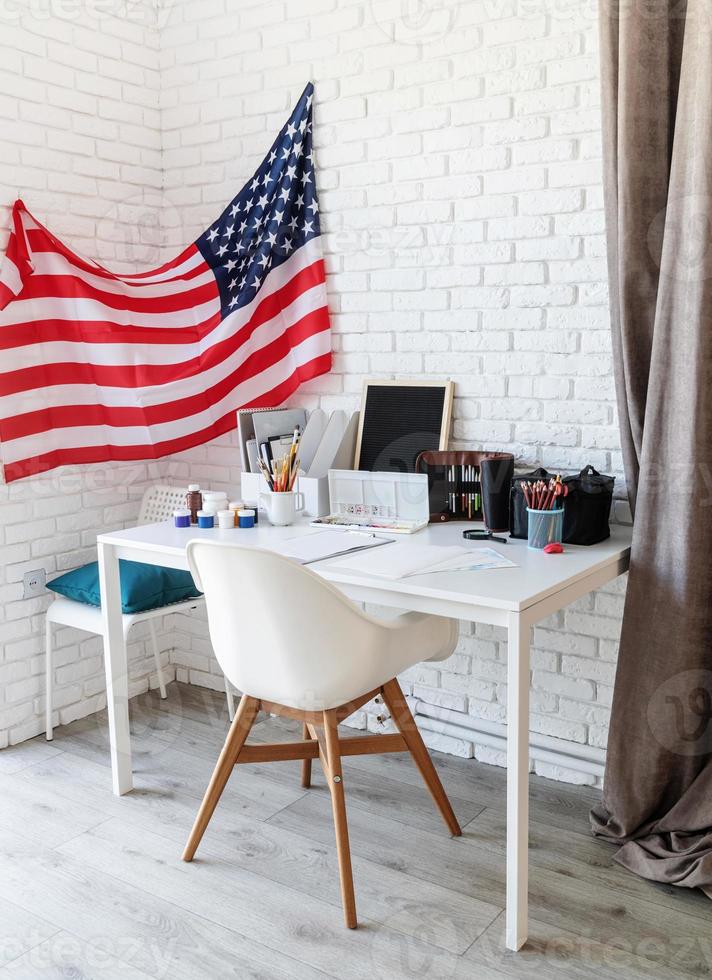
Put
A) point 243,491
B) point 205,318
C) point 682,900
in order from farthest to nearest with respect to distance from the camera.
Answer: point 205,318, point 243,491, point 682,900

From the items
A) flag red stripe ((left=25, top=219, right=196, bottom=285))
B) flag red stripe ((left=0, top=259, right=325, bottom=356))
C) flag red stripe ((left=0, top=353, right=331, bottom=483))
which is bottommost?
flag red stripe ((left=0, top=353, right=331, bottom=483))

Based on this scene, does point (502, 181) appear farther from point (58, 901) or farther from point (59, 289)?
point (58, 901)

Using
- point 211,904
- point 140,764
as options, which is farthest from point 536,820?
point 140,764

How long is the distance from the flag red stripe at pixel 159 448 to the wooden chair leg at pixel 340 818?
118 centimetres

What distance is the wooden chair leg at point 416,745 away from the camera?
2.14 m

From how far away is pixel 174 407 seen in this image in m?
2.83

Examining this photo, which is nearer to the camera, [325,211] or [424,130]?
[424,130]

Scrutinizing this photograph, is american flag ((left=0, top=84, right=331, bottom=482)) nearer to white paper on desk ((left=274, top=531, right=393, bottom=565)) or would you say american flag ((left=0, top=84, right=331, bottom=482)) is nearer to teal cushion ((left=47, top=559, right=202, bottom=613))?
teal cushion ((left=47, top=559, right=202, bottom=613))

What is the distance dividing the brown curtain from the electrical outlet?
1.75 metres

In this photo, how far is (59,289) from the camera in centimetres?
265

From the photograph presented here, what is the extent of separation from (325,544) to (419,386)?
654mm

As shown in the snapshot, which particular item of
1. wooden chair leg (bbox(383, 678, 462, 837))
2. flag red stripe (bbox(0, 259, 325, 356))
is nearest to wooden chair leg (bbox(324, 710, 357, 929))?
wooden chair leg (bbox(383, 678, 462, 837))

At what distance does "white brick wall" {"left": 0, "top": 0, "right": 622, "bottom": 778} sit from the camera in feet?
7.59

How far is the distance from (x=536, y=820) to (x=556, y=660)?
42 cm
